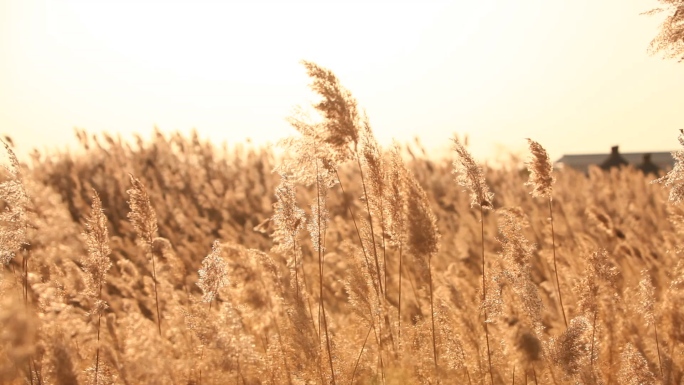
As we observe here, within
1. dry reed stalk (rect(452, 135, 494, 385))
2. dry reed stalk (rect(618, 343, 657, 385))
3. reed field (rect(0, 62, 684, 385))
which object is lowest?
dry reed stalk (rect(618, 343, 657, 385))

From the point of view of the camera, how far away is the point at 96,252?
2.87m

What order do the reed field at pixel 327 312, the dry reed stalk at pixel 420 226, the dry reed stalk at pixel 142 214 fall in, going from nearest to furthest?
the reed field at pixel 327 312, the dry reed stalk at pixel 420 226, the dry reed stalk at pixel 142 214

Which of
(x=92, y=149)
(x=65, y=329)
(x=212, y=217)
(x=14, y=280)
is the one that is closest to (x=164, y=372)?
(x=65, y=329)

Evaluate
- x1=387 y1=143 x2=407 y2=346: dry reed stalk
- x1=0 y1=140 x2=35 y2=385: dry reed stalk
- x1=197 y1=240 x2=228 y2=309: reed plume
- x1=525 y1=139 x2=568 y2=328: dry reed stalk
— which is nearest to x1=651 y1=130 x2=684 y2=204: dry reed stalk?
x1=525 y1=139 x2=568 y2=328: dry reed stalk

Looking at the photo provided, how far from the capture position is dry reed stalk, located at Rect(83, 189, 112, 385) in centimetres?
281

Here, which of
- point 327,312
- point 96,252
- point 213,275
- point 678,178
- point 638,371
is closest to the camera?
point 638,371

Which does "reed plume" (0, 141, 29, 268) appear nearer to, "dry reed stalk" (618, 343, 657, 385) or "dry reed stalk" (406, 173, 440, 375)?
"dry reed stalk" (406, 173, 440, 375)

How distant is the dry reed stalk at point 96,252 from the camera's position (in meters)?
2.81

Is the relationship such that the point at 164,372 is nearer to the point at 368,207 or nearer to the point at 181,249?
the point at 368,207

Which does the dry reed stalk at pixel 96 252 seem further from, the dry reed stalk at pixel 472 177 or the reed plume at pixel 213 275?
the dry reed stalk at pixel 472 177

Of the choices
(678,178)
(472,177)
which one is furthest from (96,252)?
(678,178)

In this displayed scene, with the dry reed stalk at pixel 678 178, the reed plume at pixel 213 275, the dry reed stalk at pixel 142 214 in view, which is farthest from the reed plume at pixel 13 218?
the dry reed stalk at pixel 678 178

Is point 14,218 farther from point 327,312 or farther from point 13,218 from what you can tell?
point 327,312

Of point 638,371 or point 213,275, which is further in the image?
point 213,275
